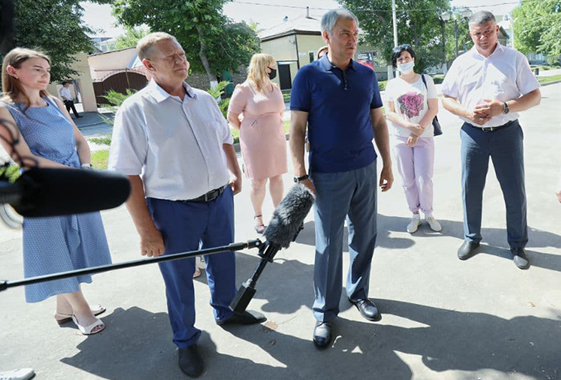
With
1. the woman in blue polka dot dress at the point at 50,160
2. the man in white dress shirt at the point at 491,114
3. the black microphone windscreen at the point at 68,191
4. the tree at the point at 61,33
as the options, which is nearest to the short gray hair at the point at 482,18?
the man in white dress shirt at the point at 491,114

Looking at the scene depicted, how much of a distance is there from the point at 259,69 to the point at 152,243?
2527mm

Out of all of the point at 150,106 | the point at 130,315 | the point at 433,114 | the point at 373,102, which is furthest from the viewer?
the point at 433,114

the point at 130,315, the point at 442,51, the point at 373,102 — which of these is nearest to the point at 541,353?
the point at 373,102

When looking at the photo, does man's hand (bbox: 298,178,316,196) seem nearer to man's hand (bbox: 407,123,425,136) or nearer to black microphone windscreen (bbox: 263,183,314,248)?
black microphone windscreen (bbox: 263,183,314,248)

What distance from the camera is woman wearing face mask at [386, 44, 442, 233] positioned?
168 inches

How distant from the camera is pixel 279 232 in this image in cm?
193

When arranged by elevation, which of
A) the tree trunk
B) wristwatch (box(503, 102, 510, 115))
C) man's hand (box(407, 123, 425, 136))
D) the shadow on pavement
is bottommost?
the shadow on pavement

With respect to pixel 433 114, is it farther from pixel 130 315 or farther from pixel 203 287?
pixel 130 315

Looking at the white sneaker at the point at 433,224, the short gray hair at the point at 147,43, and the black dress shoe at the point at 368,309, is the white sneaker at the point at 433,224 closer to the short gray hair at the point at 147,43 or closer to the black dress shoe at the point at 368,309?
the black dress shoe at the point at 368,309

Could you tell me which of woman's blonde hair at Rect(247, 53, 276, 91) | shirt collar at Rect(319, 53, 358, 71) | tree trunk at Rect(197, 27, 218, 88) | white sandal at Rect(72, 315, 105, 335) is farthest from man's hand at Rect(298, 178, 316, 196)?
tree trunk at Rect(197, 27, 218, 88)

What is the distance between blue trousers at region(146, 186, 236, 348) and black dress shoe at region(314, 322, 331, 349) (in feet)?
2.52

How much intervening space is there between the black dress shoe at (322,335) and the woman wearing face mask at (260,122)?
2163mm

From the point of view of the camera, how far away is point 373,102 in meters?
2.90

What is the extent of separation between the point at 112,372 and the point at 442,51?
42376mm
